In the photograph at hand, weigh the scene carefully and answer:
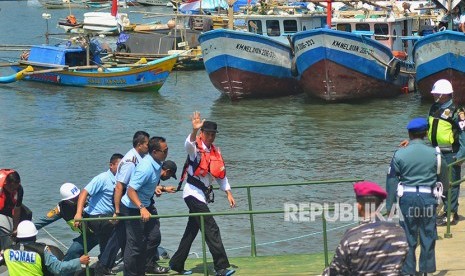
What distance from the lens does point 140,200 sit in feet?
32.7

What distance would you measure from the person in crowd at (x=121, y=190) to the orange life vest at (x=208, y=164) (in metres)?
0.58

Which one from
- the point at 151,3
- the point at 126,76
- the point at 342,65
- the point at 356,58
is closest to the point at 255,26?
the point at 126,76

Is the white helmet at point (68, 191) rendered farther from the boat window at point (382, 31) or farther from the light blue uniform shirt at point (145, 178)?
the boat window at point (382, 31)

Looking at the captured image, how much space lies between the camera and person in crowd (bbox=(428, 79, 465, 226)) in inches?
430

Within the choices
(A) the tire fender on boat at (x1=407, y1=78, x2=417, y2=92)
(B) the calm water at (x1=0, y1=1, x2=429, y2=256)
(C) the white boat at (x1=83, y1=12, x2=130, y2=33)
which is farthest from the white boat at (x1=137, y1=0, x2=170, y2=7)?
(A) the tire fender on boat at (x1=407, y1=78, x2=417, y2=92)

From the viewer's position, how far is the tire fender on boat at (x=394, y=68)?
3212 cm

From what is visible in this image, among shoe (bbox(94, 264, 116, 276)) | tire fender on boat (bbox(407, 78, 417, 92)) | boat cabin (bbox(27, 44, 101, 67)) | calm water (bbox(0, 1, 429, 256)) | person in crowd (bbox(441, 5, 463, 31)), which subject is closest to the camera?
shoe (bbox(94, 264, 116, 276))

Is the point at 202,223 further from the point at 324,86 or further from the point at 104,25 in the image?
the point at 104,25

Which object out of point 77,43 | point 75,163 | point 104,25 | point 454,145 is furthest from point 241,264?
point 104,25

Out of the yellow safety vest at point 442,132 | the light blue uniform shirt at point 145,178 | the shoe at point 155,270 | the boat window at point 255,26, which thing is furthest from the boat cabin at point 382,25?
the light blue uniform shirt at point 145,178

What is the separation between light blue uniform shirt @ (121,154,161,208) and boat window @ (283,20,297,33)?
85.5ft

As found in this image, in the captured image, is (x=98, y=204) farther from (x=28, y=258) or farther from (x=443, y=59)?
(x=443, y=59)

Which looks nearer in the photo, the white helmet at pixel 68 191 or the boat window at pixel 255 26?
the white helmet at pixel 68 191

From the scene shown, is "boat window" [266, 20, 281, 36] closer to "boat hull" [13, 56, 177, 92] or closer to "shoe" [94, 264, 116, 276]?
"boat hull" [13, 56, 177, 92]
